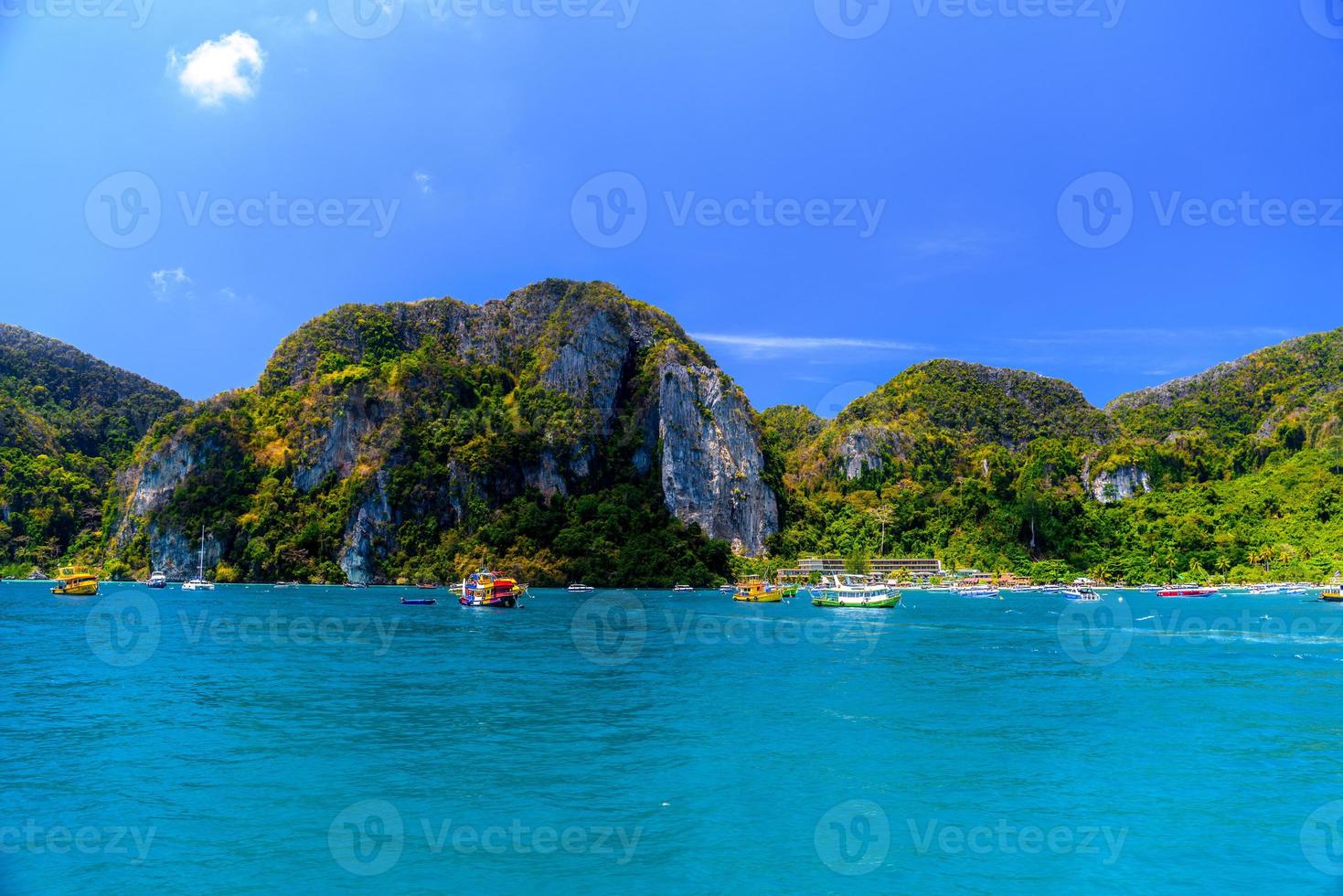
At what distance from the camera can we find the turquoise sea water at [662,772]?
13625 millimetres

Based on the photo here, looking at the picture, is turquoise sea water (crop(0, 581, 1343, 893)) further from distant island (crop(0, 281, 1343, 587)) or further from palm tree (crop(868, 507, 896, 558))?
palm tree (crop(868, 507, 896, 558))

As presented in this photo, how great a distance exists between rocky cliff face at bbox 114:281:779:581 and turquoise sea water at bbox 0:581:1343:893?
345ft

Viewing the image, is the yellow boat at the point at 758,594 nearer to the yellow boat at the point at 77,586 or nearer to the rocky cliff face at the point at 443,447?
the rocky cliff face at the point at 443,447

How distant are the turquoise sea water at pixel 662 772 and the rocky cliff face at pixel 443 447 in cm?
10504

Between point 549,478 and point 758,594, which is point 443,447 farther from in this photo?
point 758,594

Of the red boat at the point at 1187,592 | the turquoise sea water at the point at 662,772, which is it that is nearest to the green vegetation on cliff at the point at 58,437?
the turquoise sea water at the point at 662,772

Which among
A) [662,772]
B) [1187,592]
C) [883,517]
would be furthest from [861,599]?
[883,517]

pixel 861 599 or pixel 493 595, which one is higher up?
pixel 493 595

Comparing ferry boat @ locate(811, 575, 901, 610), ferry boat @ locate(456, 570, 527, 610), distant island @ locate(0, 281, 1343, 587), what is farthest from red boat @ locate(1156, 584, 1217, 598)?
ferry boat @ locate(456, 570, 527, 610)

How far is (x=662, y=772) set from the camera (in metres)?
19.0

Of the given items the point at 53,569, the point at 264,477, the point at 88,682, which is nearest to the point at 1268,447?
the point at 88,682

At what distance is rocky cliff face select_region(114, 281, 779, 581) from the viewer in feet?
472

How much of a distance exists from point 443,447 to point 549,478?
71.5 feet

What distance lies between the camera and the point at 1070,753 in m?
21.5
